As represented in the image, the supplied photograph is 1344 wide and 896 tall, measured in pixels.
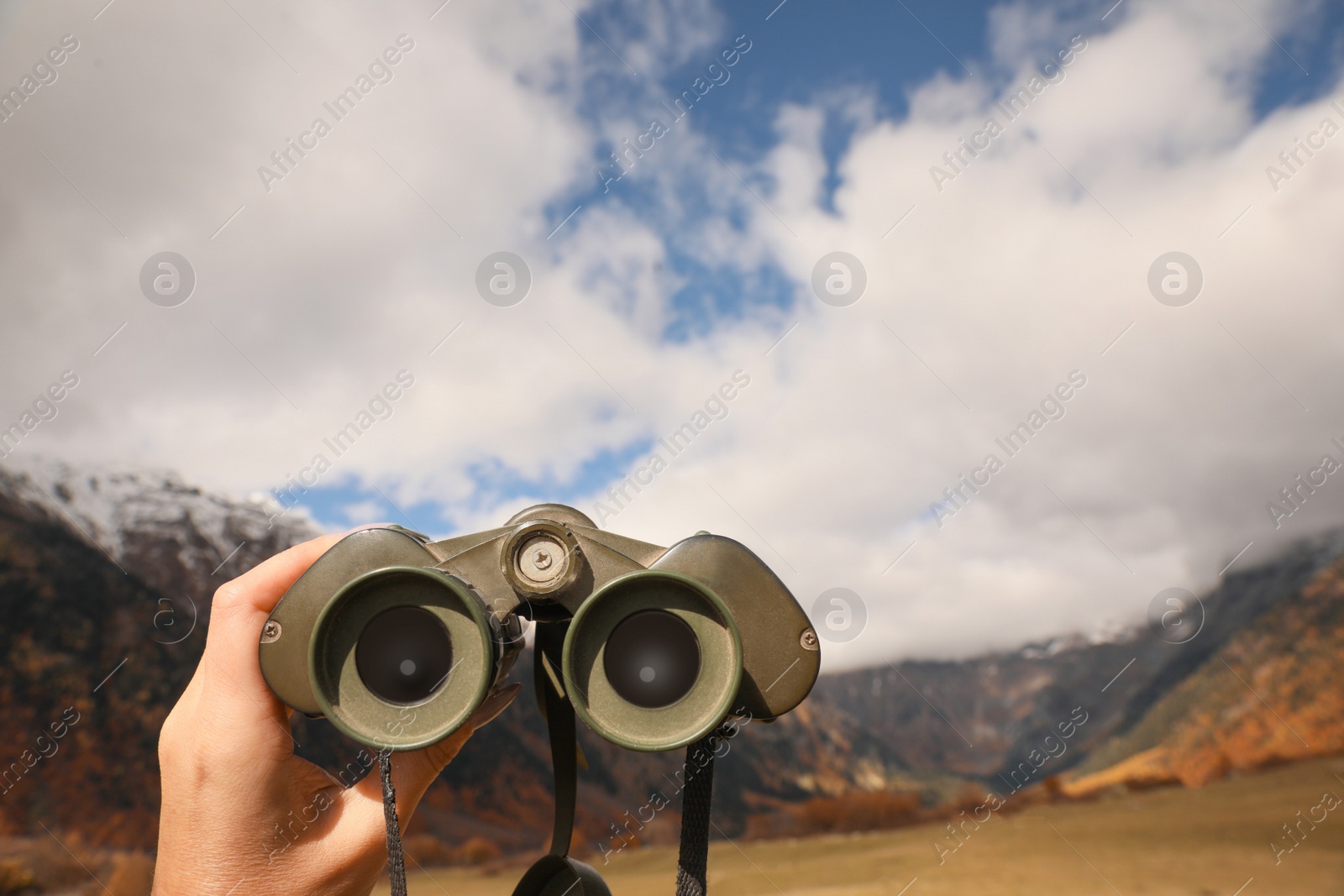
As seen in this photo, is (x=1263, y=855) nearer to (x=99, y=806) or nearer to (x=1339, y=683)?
(x=99, y=806)

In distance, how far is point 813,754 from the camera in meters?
36.7

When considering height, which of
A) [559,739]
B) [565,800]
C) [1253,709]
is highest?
[559,739]

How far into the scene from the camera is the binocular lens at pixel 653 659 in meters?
1.45

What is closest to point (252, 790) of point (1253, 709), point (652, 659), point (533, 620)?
point (533, 620)

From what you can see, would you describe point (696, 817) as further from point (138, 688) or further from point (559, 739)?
point (138, 688)

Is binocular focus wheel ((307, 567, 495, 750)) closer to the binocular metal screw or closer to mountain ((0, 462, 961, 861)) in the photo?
the binocular metal screw

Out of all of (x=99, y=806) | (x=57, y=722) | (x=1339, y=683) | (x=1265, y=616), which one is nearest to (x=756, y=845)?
(x=99, y=806)

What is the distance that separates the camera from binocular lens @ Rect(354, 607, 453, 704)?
1.48 metres

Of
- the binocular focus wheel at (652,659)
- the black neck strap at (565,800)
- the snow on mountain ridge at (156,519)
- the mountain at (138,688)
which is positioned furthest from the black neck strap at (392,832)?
the snow on mountain ridge at (156,519)

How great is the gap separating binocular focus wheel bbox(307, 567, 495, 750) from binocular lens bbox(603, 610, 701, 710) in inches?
10.3

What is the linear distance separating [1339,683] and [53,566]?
164ft

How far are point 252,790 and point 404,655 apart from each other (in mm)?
416

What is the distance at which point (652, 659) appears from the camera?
1471 millimetres

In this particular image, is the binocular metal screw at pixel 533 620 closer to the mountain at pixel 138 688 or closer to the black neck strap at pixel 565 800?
the black neck strap at pixel 565 800
